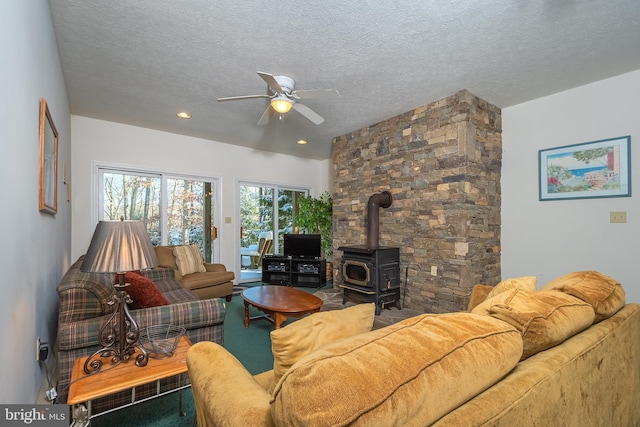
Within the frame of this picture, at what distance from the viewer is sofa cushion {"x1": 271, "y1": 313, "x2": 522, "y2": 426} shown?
0.53 meters

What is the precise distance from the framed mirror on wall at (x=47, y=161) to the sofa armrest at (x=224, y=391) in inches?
64.0

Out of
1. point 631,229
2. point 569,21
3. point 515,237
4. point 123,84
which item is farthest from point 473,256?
point 123,84

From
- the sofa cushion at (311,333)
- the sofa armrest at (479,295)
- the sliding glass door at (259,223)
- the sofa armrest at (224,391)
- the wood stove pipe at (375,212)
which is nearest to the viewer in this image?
the sofa armrest at (224,391)

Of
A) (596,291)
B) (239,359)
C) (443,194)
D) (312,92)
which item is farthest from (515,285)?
(312,92)

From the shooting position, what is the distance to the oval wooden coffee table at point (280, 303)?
2635 millimetres

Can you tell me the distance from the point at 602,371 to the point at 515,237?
2823mm

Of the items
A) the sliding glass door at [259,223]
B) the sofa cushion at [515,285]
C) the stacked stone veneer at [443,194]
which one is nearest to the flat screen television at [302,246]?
the sliding glass door at [259,223]

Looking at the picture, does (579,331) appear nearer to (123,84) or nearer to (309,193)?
(123,84)

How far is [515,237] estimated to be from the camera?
3.55 m

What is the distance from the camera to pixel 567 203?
3.17 m

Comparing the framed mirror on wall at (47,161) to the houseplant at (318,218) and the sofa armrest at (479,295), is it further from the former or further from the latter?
the houseplant at (318,218)

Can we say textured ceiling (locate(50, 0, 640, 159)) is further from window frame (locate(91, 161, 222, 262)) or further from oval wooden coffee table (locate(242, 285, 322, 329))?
oval wooden coffee table (locate(242, 285, 322, 329))

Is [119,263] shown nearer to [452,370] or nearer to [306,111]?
[452,370]

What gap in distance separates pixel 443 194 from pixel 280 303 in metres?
2.27
